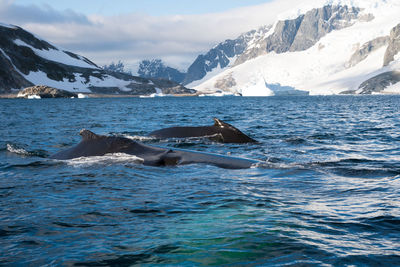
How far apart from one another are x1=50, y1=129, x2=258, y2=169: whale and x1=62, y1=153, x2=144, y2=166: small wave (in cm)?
11

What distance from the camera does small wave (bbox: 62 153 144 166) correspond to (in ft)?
35.8

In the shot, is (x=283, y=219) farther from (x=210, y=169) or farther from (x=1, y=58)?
(x=1, y=58)

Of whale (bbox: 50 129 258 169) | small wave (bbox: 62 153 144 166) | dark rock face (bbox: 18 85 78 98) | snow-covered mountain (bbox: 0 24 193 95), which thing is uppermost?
snow-covered mountain (bbox: 0 24 193 95)

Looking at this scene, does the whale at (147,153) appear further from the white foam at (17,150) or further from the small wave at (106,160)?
the white foam at (17,150)

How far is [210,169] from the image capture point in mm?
10086

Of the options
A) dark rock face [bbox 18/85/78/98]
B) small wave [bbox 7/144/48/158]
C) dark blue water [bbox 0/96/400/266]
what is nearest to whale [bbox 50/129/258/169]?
dark blue water [bbox 0/96/400/266]

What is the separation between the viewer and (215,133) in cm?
1642

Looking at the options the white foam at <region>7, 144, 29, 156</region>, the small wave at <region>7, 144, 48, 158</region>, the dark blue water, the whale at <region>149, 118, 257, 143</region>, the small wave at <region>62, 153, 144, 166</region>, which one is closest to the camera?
the dark blue water

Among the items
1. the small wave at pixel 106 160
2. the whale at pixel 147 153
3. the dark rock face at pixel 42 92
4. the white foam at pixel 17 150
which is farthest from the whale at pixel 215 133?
the dark rock face at pixel 42 92

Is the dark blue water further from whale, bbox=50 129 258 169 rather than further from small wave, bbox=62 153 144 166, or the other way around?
whale, bbox=50 129 258 169

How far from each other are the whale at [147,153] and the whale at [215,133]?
4.75 meters

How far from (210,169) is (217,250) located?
17.1 ft

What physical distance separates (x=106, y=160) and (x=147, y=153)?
1.10 m

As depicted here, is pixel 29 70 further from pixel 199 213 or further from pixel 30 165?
pixel 199 213
